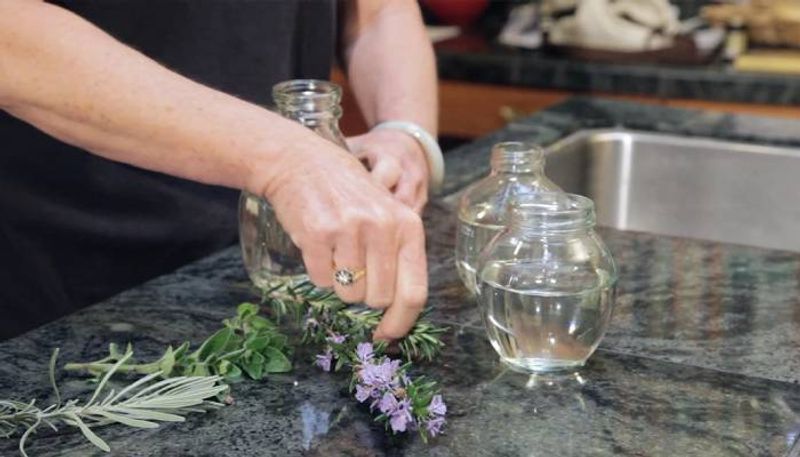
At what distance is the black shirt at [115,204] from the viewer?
1.37 m

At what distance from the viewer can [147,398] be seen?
0.88 meters

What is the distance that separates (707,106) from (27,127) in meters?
1.53

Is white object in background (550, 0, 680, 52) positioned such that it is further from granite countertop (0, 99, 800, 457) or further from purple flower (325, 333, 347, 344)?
purple flower (325, 333, 347, 344)

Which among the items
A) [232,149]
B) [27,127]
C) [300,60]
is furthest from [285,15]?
[232,149]

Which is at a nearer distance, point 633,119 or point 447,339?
point 447,339

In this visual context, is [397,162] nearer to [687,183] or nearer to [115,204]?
[115,204]

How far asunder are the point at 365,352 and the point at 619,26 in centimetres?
196

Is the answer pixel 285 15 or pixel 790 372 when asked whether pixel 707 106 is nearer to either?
pixel 285 15

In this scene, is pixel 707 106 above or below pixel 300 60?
below

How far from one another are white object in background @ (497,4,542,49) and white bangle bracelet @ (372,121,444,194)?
1487 mm

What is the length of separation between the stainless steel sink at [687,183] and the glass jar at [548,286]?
2.65ft

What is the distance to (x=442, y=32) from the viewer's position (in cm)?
299

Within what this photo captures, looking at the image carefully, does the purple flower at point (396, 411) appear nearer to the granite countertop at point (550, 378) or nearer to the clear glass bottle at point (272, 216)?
the granite countertop at point (550, 378)

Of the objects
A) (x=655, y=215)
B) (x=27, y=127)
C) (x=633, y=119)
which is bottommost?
(x=655, y=215)
